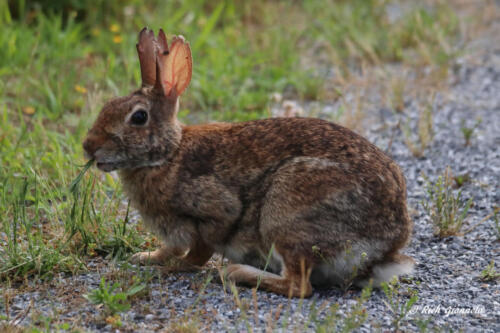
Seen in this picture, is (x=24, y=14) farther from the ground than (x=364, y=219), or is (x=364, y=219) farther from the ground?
(x=24, y=14)

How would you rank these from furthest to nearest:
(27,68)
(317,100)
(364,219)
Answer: (317,100)
(27,68)
(364,219)

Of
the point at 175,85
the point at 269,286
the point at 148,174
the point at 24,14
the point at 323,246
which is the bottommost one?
the point at 269,286

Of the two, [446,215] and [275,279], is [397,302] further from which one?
[446,215]

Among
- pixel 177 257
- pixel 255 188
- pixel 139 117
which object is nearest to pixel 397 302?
pixel 255 188

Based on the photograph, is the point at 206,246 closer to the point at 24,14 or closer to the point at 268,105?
the point at 268,105

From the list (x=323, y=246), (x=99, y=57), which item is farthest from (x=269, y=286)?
(x=99, y=57)
